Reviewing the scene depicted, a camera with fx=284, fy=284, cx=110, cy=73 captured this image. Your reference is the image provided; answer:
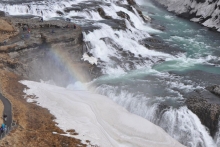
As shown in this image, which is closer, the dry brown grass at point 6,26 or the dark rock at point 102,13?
the dry brown grass at point 6,26

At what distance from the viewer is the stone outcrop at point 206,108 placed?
75.2 ft

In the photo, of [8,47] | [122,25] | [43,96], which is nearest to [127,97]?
[43,96]

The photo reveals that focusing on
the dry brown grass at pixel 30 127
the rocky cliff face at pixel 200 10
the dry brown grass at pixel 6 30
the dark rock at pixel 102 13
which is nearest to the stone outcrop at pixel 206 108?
the dry brown grass at pixel 30 127

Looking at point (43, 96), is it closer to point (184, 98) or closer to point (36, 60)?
point (36, 60)

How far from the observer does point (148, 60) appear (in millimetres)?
36188

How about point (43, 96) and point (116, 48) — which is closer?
point (43, 96)

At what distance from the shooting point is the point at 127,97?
90.2 feet

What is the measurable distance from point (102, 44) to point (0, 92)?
1655cm

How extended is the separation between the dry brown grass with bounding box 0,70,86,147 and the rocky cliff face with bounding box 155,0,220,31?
41.0m

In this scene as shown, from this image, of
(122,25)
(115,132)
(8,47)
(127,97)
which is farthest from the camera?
(122,25)

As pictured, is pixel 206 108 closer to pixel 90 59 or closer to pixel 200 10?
pixel 90 59

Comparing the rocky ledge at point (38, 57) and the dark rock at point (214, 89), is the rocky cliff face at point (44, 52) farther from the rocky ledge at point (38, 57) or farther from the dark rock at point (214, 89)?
the dark rock at point (214, 89)

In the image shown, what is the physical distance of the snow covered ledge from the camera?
812 inches

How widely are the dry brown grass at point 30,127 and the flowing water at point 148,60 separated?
8274 mm
